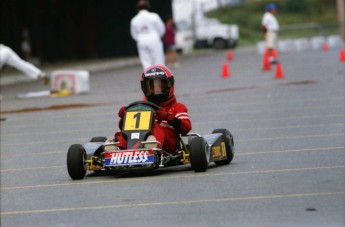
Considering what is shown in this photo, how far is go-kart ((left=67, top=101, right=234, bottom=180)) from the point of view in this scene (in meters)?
10.9

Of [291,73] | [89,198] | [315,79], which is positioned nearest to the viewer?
[89,198]

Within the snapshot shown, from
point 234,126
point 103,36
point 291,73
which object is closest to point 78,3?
point 103,36

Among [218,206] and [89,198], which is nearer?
[218,206]

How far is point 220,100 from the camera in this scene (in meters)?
22.0

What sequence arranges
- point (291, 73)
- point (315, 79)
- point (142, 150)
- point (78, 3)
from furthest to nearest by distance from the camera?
point (78, 3), point (291, 73), point (315, 79), point (142, 150)

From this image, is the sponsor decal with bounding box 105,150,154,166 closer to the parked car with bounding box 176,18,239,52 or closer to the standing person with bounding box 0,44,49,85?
the standing person with bounding box 0,44,49,85

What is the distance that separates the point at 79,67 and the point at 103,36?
858 cm

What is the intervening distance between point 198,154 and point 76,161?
122 centimetres

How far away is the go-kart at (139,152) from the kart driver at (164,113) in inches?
3.4

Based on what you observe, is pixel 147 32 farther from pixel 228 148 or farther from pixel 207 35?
pixel 207 35

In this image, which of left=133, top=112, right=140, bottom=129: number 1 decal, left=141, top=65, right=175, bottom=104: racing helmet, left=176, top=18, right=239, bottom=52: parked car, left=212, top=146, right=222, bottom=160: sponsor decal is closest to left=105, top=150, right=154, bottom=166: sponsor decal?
left=133, top=112, right=140, bottom=129: number 1 decal

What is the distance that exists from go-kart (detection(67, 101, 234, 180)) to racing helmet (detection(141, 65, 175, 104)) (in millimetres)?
492

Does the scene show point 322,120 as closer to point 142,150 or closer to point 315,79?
point 142,150

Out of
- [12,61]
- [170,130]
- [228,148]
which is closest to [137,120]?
[170,130]
